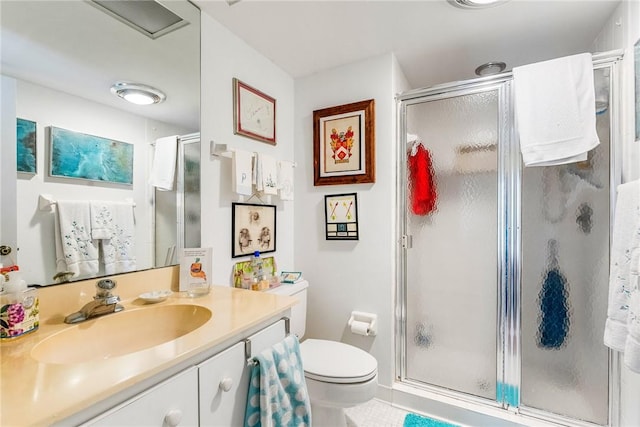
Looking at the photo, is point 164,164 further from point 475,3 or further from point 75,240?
point 475,3

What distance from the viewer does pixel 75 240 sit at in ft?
3.49

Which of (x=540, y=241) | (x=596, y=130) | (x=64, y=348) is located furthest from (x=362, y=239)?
(x=64, y=348)

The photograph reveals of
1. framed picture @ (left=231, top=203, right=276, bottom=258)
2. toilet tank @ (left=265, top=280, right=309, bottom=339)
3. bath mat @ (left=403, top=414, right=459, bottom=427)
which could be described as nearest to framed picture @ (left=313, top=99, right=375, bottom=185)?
framed picture @ (left=231, top=203, right=276, bottom=258)

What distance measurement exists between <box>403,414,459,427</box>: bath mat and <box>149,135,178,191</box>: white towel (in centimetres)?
184

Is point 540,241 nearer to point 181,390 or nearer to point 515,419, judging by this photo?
point 515,419

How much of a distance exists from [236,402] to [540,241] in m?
1.71

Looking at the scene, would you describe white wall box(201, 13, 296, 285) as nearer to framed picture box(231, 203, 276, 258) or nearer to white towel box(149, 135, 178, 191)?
framed picture box(231, 203, 276, 258)

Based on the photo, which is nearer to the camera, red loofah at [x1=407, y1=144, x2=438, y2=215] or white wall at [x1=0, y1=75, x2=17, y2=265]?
white wall at [x1=0, y1=75, x2=17, y2=265]

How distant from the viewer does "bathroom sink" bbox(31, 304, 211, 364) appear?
86 cm

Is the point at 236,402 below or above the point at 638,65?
below

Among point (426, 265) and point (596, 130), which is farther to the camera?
point (426, 265)

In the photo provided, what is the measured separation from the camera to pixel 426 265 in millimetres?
1895

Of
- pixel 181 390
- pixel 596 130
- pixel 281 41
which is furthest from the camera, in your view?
pixel 281 41

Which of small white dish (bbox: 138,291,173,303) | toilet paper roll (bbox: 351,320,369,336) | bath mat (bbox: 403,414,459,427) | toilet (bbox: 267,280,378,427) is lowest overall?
bath mat (bbox: 403,414,459,427)
